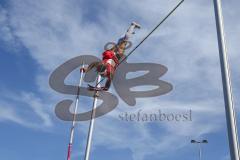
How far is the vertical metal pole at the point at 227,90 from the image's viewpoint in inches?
193

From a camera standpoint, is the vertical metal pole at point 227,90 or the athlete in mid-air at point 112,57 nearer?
the vertical metal pole at point 227,90

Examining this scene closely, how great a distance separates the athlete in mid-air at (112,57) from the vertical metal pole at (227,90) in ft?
16.5

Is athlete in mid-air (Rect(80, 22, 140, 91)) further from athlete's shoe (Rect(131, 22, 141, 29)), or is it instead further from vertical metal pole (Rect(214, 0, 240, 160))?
vertical metal pole (Rect(214, 0, 240, 160))

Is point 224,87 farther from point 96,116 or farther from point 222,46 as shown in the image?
point 96,116

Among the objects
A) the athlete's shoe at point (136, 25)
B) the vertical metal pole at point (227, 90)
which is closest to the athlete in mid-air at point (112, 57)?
the athlete's shoe at point (136, 25)

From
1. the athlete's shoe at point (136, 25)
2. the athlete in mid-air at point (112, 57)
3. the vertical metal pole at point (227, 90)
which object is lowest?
the vertical metal pole at point (227, 90)

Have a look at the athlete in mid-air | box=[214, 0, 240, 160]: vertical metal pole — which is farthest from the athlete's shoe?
box=[214, 0, 240, 160]: vertical metal pole

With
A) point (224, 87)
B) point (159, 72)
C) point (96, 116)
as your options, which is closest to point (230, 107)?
point (224, 87)

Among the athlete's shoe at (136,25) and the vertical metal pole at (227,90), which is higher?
the athlete's shoe at (136,25)

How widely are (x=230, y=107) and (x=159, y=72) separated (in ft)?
25.0

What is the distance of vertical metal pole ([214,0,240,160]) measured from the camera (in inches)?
193

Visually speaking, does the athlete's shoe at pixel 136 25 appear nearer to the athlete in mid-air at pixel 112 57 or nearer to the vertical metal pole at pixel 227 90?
the athlete in mid-air at pixel 112 57

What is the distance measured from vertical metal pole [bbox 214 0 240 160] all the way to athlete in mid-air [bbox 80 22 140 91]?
16.5 ft

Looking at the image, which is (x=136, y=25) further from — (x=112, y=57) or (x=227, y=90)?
(x=227, y=90)
